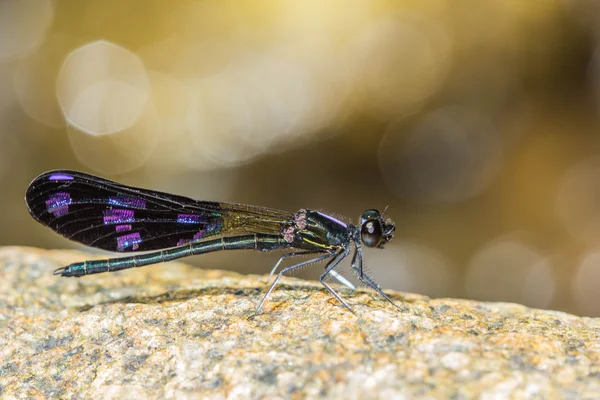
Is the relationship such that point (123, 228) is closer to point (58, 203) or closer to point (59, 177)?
point (58, 203)

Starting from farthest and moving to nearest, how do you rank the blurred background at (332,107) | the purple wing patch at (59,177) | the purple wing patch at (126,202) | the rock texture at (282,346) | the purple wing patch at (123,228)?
the blurred background at (332,107)
the purple wing patch at (123,228)
the purple wing patch at (126,202)
the purple wing patch at (59,177)
the rock texture at (282,346)

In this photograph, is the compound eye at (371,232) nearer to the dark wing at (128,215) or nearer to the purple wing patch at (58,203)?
the dark wing at (128,215)

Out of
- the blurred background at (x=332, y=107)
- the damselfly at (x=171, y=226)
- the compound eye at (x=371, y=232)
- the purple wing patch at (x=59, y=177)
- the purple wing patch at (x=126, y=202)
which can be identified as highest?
the blurred background at (x=332, y=107)

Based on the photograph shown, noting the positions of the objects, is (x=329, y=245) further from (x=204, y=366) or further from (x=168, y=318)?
(x=204, y=366)

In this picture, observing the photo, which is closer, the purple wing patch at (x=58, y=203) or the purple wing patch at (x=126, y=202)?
the purple wing patch at (x=58, y=203)

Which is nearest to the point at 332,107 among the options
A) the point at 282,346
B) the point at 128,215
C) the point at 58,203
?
the point at 128,215

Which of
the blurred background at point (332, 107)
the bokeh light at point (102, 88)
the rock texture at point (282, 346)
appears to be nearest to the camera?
the rock texture at point (282, 346)

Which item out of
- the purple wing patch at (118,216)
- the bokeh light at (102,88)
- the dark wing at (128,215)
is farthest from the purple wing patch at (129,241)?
the bokeh light at (102,88)
